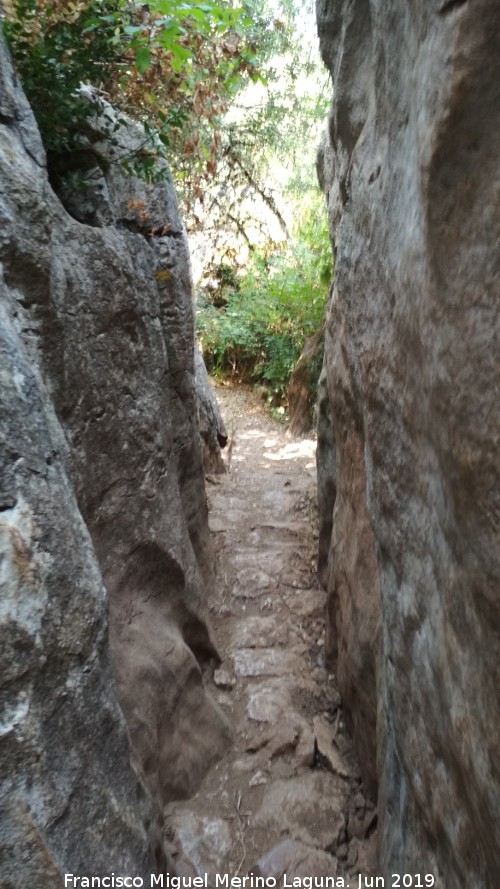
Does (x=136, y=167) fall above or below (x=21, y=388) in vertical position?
above

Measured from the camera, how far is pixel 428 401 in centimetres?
157

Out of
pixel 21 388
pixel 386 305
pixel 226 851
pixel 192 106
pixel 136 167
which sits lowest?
pixel 226 851

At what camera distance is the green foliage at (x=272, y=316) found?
9688 millimetres

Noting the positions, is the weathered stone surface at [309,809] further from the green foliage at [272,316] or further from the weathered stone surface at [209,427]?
the green foliage at [272,316]

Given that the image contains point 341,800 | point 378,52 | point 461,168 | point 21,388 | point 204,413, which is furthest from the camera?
point 204,413

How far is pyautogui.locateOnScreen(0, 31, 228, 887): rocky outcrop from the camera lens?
157 cm

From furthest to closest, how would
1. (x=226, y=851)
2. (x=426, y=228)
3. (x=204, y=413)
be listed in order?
(x=204, y=413) < (x=226, y=851) < (x=426, y=228)

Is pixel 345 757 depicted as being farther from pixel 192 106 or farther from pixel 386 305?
pixel 192 106

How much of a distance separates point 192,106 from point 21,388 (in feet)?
10.1

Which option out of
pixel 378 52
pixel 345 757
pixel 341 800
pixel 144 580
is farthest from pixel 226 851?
pixel 378 52

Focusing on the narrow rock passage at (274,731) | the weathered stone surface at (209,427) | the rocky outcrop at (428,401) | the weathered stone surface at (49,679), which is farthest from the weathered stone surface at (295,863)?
the weathered stone surface at (209,427)

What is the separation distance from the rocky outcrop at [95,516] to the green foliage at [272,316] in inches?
231

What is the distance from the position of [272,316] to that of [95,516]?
822 centimetres

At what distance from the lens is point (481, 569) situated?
1.27 meters
